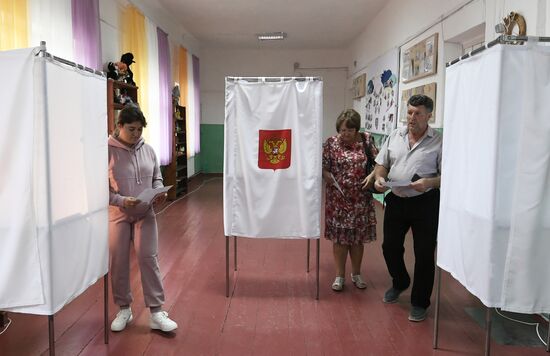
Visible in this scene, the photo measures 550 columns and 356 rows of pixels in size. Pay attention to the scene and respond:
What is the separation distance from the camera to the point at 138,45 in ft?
19.0

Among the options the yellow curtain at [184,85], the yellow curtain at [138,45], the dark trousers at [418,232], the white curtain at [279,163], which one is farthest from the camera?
the yellow curtain at [184,85]

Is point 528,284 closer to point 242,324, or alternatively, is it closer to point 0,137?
point 242,324

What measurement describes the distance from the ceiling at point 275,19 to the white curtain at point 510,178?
17.5 ft

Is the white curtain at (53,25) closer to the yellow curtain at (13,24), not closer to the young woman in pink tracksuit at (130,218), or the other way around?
the yellow curtain at (13,24)

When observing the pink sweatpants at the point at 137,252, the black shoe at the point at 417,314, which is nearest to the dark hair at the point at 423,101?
the black shoe at the point at 417,314

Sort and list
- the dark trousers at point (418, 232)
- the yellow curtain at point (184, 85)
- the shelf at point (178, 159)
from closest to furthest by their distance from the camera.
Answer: the dark trousers at point (418, 232), the shelf at point (178, 159), the yellow curtain at point (184, 85)

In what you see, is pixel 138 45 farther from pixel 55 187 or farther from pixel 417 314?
pixel 417 314

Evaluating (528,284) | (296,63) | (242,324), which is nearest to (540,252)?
(528,284)

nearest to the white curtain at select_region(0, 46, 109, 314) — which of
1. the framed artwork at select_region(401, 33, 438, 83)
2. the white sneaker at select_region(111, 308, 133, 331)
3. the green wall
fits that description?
the white sneaker at select_region(111, 308, 133, 331)

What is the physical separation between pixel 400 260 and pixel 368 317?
17.5 inches

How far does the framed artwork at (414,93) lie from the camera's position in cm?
461

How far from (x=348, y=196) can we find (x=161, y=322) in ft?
4.87

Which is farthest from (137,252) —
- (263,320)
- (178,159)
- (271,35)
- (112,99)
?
(271,35)

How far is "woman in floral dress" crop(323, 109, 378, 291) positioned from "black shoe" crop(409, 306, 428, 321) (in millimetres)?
597
